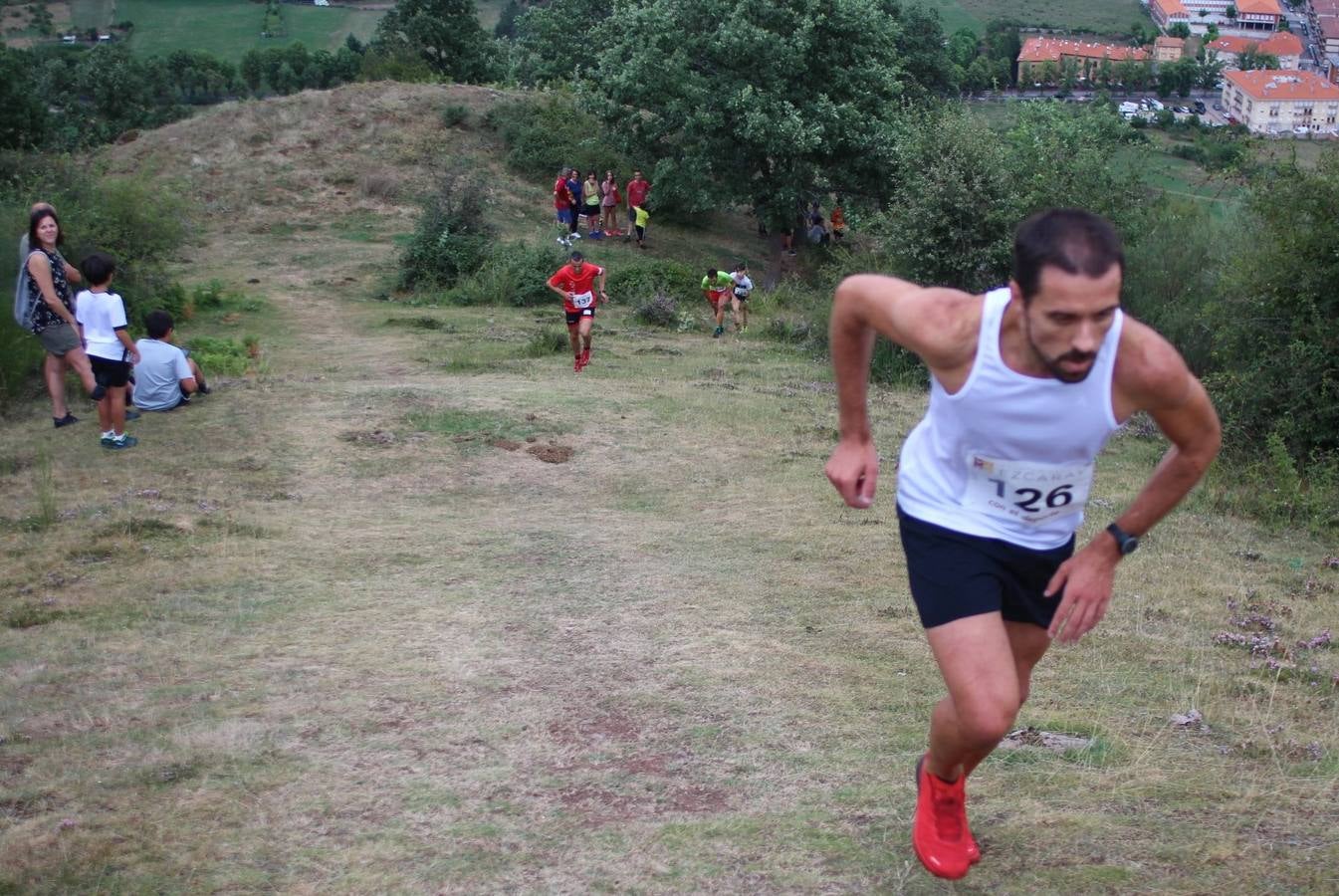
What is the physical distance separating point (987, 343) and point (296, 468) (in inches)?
288

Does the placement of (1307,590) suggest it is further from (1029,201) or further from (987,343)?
(1029,201)

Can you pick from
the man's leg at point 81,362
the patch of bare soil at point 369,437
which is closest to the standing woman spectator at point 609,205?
the patch of bare soil at point 369,437

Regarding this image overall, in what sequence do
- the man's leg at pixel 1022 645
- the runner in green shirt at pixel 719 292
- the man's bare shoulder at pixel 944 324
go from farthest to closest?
1. the runner in green shirt at pixel 719 292
2. the man's leg at pixel 1022 645
3. the man's bare shoulder at pixel 944 324

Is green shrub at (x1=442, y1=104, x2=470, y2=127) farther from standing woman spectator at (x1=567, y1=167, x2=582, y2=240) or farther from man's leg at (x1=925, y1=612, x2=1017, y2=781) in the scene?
man's leg at (x1=925, y1=612, x2=1017, y2=781)

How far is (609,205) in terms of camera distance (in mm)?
27609

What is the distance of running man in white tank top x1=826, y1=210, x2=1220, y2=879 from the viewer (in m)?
3.03

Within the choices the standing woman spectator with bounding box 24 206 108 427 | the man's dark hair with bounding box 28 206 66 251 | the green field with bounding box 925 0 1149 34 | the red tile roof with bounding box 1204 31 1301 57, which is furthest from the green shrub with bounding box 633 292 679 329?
the green field with bounding box 925 0 1149 34

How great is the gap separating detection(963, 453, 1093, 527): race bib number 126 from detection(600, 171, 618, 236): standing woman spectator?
81.0 feet

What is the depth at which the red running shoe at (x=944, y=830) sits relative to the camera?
11.8 feet

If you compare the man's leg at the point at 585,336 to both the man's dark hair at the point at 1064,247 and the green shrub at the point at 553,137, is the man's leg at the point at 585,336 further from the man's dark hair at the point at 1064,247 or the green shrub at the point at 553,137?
the green shrub at the point at 553,137

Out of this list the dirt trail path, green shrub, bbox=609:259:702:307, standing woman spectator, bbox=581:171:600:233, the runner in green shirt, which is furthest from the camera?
standing woman spectator, bbox=581:171:600:233

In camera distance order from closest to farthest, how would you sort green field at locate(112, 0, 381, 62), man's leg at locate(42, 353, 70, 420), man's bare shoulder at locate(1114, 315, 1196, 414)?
man's bare shoulder at locate(1114, 315, 1196, 414)
man's leg at locate(42, 353, 70, 420)
green field at locate(112, 0, 381, 62)

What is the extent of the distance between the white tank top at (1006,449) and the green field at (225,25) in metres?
66.0

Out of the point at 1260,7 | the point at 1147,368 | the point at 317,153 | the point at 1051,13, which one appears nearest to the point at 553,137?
the point at 317,153
